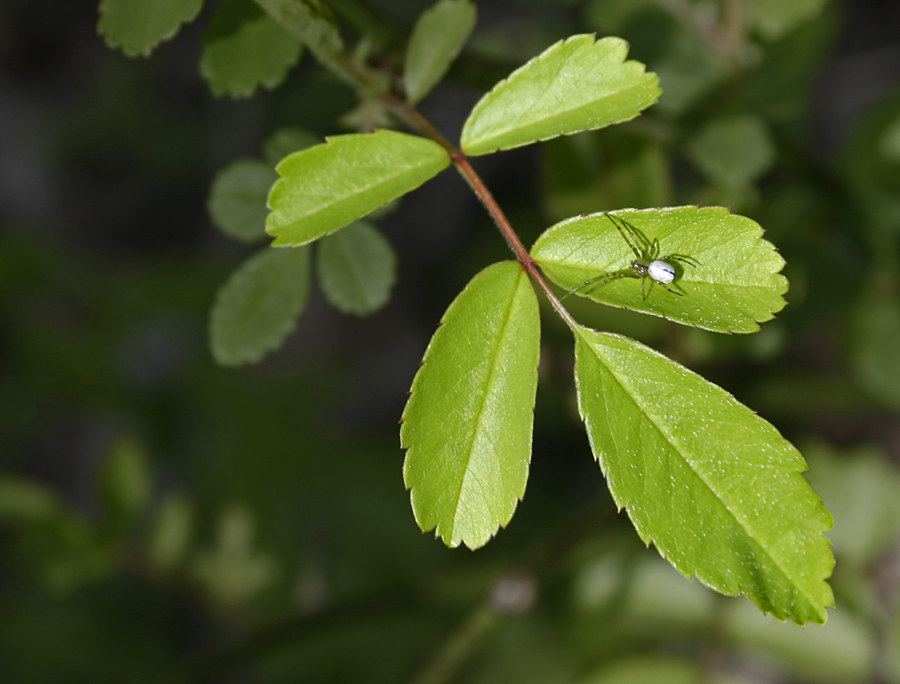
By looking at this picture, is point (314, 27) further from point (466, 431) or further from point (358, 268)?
point (466, 431)

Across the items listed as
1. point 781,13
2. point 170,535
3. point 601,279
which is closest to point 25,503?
point 170,535

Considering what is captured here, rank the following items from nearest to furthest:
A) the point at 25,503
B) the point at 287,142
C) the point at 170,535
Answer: the point at 287,142 < the point at 25,503 < the point at 170,535

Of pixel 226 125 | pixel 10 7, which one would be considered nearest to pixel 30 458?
pixel 226 125

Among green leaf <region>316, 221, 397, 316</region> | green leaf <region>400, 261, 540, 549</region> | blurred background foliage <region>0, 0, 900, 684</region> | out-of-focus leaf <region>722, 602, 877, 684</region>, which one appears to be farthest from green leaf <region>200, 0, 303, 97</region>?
out-of-focus leaf <region>722, 602, 877, 684</region>

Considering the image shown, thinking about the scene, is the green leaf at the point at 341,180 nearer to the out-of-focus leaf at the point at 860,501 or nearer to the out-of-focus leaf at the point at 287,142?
the out-of-focus leaf at the point at 287,142

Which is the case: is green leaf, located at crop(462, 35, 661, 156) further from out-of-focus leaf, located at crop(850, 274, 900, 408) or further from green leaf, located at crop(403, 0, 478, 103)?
out-of-focus leaf, located at crop(850, 274, 900, 408)

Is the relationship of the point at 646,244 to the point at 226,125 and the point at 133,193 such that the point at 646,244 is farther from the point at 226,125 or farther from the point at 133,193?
the point at 133,193
